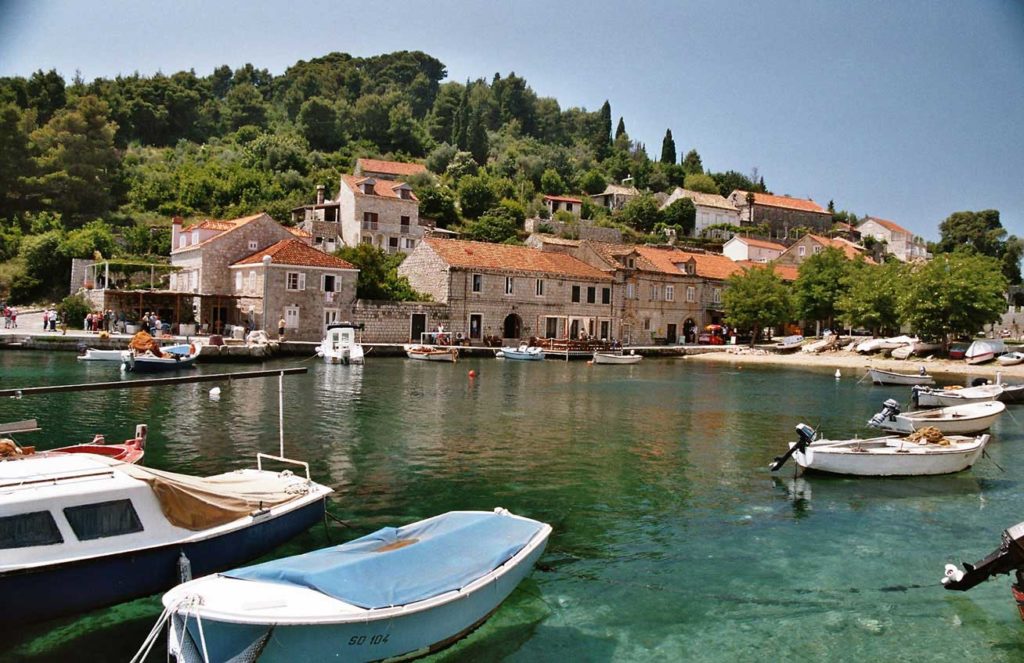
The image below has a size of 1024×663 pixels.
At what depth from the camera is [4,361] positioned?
37.6 metres

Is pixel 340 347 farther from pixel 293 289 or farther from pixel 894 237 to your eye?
pixel 894 237

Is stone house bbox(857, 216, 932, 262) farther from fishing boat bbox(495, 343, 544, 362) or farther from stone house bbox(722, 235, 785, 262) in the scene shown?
fishing boat bbox(495, 343, 544, 362)

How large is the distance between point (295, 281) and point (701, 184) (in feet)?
292

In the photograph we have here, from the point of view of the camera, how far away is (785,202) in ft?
377

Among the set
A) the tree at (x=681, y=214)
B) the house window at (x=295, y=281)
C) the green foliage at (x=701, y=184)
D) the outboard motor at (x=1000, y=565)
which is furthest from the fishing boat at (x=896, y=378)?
the green foliage at (x=701, y=184)

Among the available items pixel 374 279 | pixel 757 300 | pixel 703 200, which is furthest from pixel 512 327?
pixel 703 200

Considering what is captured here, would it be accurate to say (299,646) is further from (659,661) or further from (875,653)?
(875,653)

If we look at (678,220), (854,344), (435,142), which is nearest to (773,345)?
(854,344)

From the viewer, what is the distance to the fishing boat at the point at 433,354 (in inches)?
1954

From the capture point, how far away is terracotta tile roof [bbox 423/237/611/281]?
60000 millimetres

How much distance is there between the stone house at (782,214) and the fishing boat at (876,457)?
9518 centimetres

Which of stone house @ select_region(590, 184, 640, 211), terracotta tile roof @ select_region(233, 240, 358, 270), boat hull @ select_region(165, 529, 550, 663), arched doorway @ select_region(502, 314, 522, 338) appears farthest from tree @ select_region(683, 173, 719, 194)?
boat hull @ select_region(165, 529, 550, 663)

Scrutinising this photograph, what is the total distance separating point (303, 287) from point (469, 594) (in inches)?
1845

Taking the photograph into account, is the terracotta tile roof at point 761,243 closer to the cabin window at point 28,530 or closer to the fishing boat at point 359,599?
the fishing boat at point 359,599
